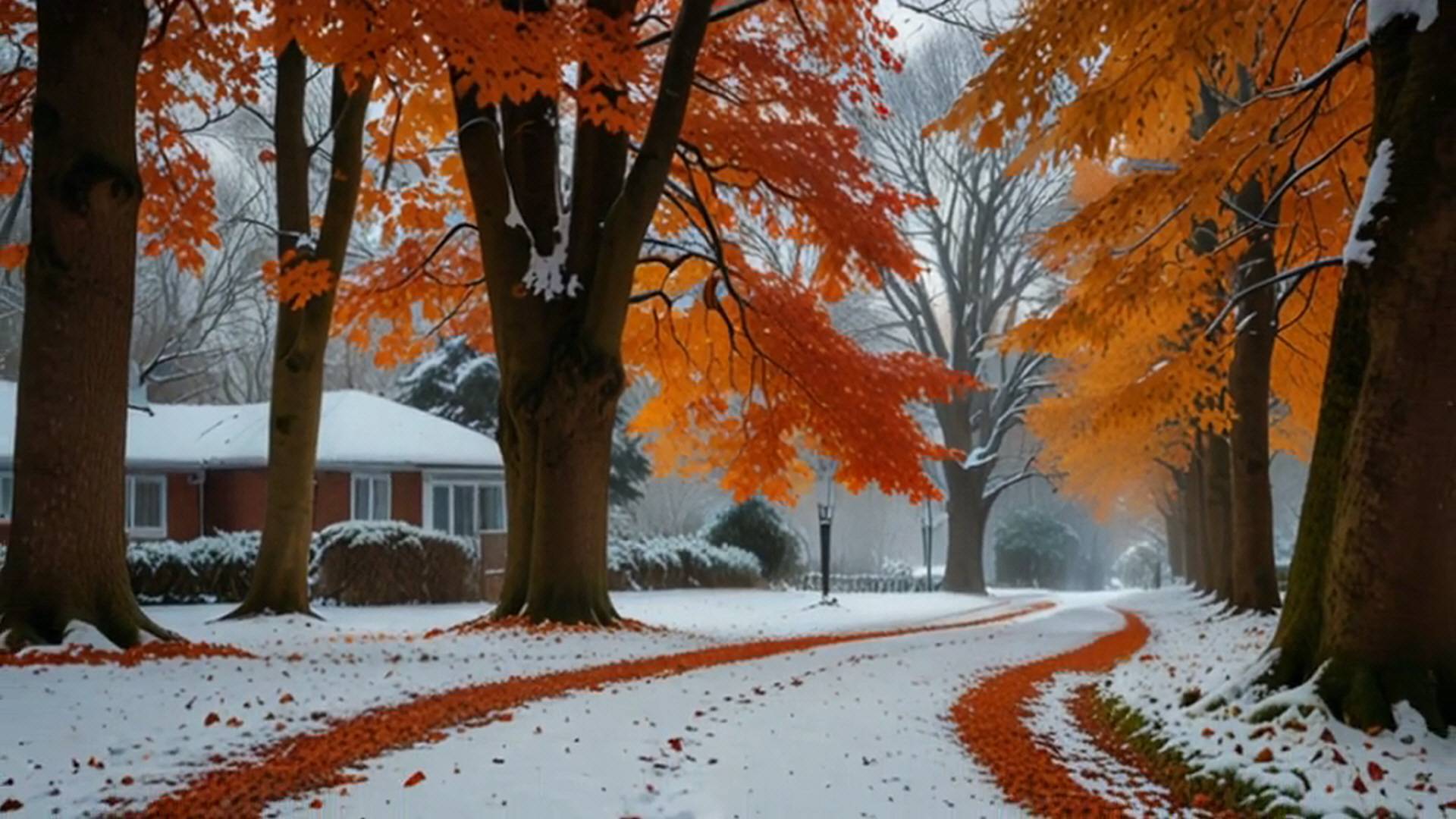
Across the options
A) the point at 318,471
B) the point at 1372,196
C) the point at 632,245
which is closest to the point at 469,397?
the point at 318,471

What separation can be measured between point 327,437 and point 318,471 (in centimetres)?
85

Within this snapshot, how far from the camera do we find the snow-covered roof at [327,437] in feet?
91.6

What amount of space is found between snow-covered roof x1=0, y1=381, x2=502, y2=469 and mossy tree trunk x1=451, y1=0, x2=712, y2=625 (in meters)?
14.6

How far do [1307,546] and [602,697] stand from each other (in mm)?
4069

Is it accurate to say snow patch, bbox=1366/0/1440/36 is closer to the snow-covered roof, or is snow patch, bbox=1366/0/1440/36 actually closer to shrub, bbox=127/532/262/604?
shrub, bbox=127/532/262/604

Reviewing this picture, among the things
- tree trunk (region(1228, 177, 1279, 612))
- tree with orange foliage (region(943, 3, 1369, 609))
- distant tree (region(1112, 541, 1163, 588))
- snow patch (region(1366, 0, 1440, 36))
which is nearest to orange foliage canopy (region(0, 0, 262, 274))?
tree with orange foliage (region(943, 3, 1369, 609))

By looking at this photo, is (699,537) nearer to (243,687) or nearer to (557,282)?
(557,282)

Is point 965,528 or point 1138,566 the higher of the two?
point 965,528

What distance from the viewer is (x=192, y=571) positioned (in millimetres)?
21312

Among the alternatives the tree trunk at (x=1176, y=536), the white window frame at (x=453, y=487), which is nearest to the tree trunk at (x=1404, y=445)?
the white window frame at (x=453, y=487)

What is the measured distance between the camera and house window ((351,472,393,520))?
28891mm

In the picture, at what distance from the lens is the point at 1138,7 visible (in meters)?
7.94

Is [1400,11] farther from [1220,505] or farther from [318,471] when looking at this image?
[318,471]

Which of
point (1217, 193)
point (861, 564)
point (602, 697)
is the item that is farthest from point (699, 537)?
point (861, 564)
